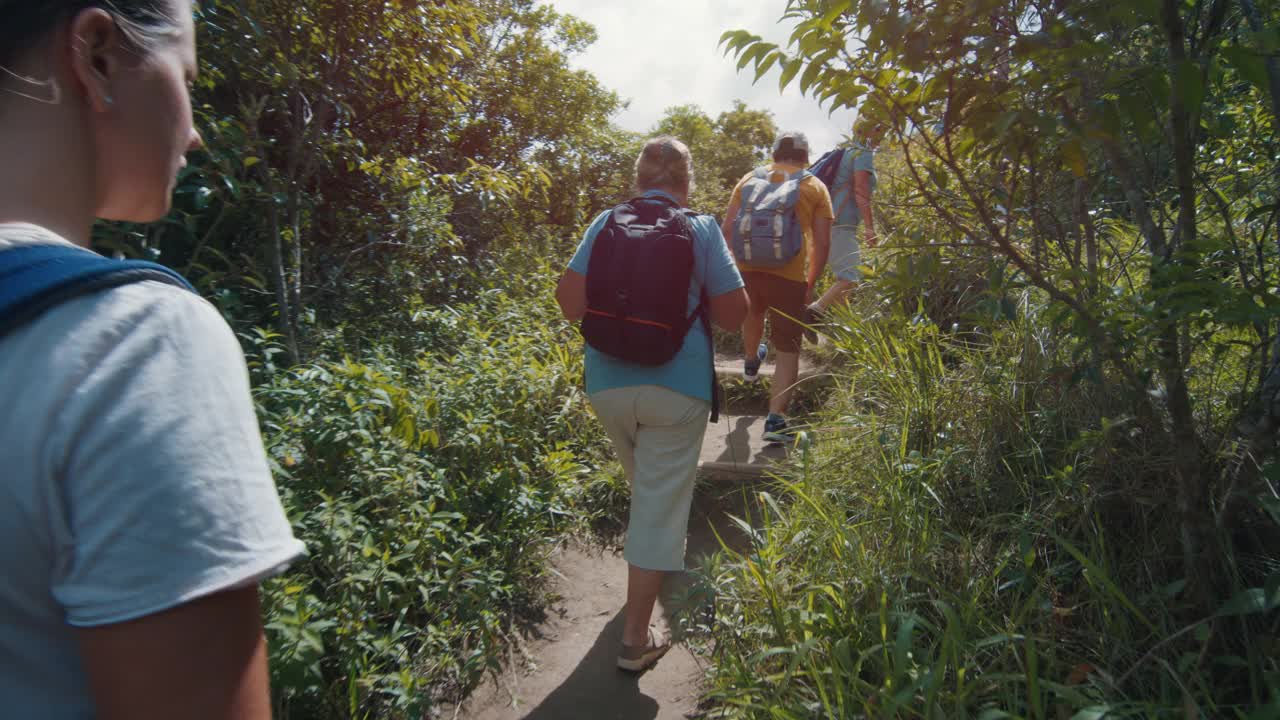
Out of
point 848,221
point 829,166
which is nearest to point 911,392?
point 848,221

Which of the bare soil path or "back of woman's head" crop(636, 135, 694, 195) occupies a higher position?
"back of woman's head" crop(636, 135, 694, 195)

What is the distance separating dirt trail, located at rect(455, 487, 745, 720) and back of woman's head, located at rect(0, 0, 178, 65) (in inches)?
95.7

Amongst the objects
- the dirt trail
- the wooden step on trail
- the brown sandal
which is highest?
the wooden step on trail

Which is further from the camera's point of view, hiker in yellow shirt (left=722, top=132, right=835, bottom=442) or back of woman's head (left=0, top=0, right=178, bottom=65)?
hiker in yellow shirt (left=722, top=132, right=835, bottom=442)

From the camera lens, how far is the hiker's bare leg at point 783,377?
4457 millimetres

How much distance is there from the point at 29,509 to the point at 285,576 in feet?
6.30

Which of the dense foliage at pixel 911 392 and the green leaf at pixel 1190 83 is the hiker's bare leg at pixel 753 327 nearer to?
the dense foliage at pixel 911 392

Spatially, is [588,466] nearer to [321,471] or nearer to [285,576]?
[321,471]

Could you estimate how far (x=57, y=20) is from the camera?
616 millimetres

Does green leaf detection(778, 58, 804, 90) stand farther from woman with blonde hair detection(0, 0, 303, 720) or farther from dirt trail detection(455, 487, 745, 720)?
dirt trail detection(455, 487, 745, 720)

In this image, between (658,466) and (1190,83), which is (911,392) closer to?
(658,466)

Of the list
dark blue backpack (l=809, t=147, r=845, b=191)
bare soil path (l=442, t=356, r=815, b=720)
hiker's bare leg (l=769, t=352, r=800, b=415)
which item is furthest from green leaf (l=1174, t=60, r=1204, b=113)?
dark blue backpack (l=809, t=147, r=845, b=191)

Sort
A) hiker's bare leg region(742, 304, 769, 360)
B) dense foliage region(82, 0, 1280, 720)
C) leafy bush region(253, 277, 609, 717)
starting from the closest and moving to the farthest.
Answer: dense foliage region(82, 0, 1280, 720), leafy bush region(253, 277, 609, 717), hiker's bare leg region(742, 304, 769, 360)

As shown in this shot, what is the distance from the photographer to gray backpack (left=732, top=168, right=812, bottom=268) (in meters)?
4.28
